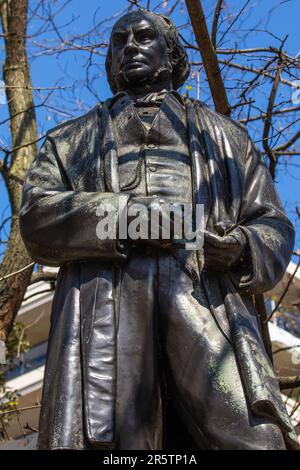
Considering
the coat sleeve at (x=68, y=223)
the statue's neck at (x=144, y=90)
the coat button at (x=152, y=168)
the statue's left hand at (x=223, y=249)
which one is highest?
the statue's neck at (x=144, y=90)

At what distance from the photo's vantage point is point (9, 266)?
366 inches

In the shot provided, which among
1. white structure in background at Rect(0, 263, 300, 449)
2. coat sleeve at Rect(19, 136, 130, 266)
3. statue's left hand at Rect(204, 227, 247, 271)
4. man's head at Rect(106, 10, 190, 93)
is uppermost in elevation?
man's head at Rect(106, 10, 190, 93)

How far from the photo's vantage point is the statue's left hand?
463 centimetres

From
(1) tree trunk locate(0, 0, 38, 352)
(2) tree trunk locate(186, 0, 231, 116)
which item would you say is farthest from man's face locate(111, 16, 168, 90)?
(1) tree trunk locate(0, 0, 38, 352)

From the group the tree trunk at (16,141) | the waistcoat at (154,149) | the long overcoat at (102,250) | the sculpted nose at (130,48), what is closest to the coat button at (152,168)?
the waistcoat at (154,149)

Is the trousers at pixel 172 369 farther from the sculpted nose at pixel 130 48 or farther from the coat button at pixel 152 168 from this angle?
the sculpted nose at pixel 130 48

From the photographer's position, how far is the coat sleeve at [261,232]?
4762mm

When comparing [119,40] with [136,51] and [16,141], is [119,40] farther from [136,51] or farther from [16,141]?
[16,141]

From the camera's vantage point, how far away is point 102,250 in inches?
185

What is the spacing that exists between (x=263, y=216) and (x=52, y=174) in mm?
1039

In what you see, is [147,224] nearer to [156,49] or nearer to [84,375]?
[84,375]

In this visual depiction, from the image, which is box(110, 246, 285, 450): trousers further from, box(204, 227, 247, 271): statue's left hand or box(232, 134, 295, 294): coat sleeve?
box(232, 134, 295, 294): coat sleeve

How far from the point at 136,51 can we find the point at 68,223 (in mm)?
1286
